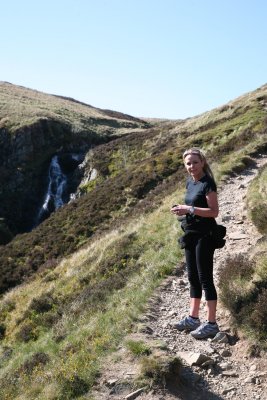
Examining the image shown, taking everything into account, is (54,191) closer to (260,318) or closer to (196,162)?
(196,162)

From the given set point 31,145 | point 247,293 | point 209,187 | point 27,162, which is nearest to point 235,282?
point 247,293

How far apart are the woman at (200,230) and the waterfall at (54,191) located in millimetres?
35985

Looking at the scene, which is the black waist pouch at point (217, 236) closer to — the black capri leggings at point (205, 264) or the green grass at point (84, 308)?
the black capri leggings at point (205, 264)

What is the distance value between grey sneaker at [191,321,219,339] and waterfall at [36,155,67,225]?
36158 mm

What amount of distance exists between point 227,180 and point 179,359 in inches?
472

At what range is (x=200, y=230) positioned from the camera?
6.18 meters

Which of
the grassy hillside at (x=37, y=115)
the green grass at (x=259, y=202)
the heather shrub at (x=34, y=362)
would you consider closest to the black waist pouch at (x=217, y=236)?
the green grass at (x=259, y=202)

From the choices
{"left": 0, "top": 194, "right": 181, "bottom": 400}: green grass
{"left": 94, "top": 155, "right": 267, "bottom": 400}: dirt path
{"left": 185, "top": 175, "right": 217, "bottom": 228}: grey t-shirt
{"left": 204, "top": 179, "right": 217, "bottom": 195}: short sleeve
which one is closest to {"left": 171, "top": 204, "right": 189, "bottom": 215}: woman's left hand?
{"left": 185, "top": 175, "right": 217, "bottom": 228}: grey t-shirt

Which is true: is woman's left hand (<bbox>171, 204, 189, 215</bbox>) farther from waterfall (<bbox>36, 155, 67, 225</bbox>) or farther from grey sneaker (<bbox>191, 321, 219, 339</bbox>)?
waterfall (<bbox>36, 155, 67, 225</bbox>)

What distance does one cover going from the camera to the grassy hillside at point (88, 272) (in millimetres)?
6792

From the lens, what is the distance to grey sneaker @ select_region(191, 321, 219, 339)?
6238 mm

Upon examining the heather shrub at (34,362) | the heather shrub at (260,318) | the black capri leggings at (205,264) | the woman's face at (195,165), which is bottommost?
the heather shrub at (34,362)

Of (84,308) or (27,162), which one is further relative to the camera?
(27,162)

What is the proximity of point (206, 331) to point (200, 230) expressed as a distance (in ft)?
4.93
